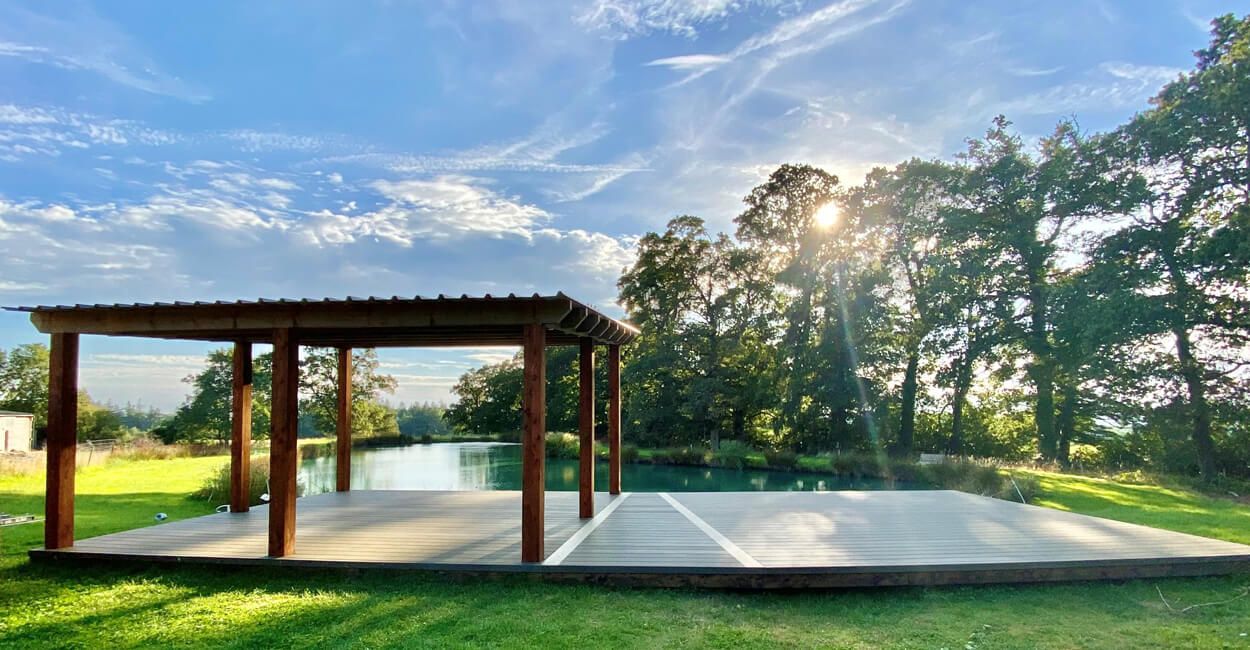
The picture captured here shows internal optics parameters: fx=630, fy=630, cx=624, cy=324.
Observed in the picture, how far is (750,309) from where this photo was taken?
23422 mm

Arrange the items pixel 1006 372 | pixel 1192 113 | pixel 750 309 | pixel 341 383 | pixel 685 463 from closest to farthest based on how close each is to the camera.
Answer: pixel 341 383, pixel 1192 113, pixel 1006 372, pixel 685 463, pixel 750 309

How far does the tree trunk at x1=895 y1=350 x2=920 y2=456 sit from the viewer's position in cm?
1944

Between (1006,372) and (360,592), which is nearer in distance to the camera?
(360,592)

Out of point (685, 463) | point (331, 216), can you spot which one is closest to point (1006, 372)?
point (685, 463)

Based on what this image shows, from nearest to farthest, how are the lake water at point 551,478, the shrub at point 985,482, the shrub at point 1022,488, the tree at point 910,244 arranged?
the shrub at point 1022,488, the shrub at point 985,482, the lake water at point 551,478, the tree at point 910,244

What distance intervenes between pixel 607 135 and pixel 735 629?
39.7 feet

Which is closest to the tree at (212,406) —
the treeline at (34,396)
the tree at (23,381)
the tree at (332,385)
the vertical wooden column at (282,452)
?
the tree at (332,385)

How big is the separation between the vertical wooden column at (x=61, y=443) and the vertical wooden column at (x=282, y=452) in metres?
1.99

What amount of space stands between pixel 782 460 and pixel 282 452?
1611cm

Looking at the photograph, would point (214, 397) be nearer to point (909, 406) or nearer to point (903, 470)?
point (903, 470)

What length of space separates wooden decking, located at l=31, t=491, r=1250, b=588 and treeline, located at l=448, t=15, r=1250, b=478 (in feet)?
34.6

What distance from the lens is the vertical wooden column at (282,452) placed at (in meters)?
5.42

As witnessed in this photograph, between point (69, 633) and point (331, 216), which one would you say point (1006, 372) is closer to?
point (331, 216)

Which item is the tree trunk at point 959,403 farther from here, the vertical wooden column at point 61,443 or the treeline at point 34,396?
the treeline at point 34,396
